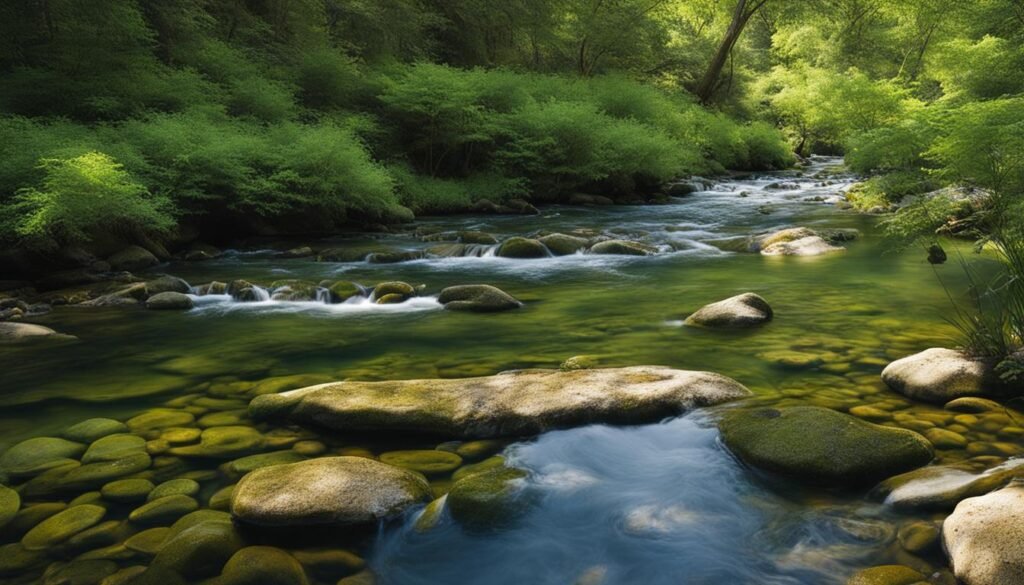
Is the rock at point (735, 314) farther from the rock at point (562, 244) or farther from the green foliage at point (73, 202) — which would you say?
the green foliage at point (73, 202)

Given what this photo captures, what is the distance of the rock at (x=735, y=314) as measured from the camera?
6328 mm

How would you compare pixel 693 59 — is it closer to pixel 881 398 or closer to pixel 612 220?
pixel 612 220

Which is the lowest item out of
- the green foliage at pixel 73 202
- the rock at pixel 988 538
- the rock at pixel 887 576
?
the rock at pixel 887 576

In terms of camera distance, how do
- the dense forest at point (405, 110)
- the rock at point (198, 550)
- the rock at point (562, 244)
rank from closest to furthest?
the rock at point (198, 550)
the dense forest at point (405, 110)
the rock at point (562, 244)

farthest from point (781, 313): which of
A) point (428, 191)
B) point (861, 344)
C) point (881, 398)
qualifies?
point (428, 191)

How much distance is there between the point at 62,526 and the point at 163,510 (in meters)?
0.41

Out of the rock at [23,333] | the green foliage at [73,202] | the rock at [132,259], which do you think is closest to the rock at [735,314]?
the rock at [23,333]

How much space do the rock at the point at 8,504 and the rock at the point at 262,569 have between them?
1.24 m

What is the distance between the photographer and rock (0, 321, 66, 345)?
6430 mm

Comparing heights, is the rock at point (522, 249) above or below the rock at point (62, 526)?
below

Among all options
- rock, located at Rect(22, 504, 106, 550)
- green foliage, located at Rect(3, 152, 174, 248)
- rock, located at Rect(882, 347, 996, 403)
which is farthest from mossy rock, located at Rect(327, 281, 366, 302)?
rock, located at Rect(882, 347, 996, 403)

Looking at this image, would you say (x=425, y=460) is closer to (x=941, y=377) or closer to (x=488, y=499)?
(x=488, y=499)

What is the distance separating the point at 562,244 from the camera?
11.4 metres

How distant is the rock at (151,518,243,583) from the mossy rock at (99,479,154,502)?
18.8 inches
